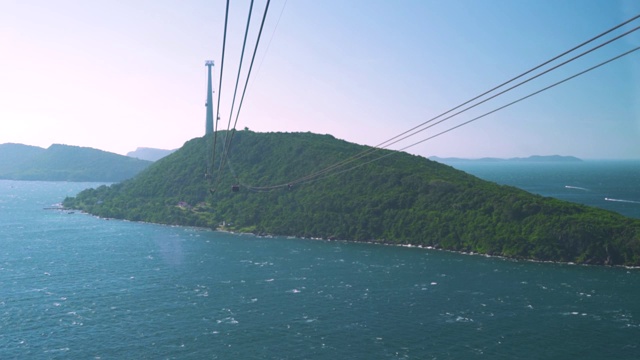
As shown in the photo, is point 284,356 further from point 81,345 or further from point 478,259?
point 478,259

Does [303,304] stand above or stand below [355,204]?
below

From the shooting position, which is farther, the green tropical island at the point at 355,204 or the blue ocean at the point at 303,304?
the green tropical island at the point at 355,204

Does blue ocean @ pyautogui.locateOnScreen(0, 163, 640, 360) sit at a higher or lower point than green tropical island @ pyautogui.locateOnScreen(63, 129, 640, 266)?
lower

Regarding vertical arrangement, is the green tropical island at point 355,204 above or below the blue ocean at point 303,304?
above

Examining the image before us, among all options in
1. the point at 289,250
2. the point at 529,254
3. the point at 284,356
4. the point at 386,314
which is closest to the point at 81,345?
the point at 284,356

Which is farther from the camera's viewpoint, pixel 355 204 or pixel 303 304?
pixel 355 204
